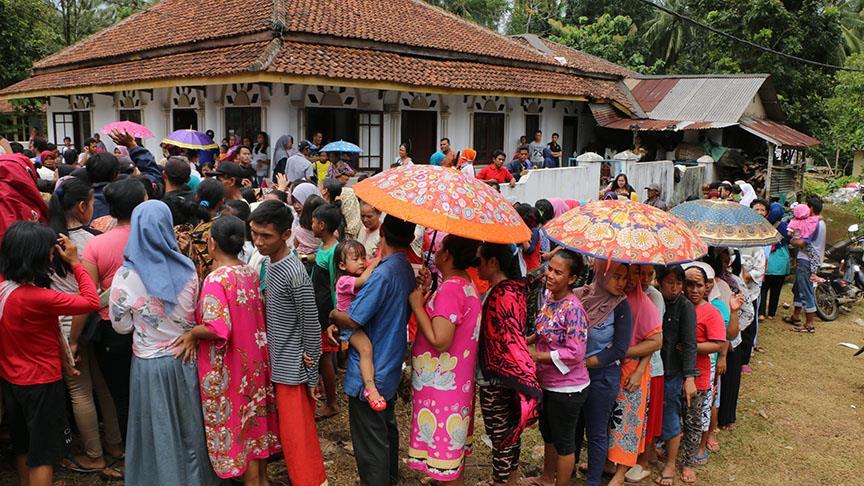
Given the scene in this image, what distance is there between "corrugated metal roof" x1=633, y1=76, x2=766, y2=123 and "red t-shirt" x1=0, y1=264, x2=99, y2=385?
15.3m

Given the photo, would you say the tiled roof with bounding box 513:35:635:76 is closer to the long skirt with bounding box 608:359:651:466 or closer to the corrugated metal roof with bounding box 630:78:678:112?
the corrugated metal roof with bounding box 630:78:678:112

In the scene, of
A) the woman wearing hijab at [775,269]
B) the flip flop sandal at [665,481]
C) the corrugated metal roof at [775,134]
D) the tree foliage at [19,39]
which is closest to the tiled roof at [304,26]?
the tree foliage at [19,39]

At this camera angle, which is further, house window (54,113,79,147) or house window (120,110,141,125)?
house window (54,113,79,147)

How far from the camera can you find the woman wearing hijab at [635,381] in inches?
147

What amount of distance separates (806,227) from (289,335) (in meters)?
7.86

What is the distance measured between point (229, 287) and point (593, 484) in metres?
2.54

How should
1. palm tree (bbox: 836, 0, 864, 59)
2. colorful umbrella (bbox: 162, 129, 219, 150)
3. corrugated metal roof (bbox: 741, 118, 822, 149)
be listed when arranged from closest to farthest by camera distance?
1. colorful umbrella (bbox: 162, 129, 219, 150)
2. corrugated metal roof (bbox: 741, 118, 822, 149)
3. palm tree (bbox: 836, 0, 864, 59)

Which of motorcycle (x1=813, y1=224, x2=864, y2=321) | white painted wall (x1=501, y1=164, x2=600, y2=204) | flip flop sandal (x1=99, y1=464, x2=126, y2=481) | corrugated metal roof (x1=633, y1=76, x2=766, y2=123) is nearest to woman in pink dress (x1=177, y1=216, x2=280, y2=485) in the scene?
flip flop sandal (x1=99, y1=464, x2=126, y2=481)

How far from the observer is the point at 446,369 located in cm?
317

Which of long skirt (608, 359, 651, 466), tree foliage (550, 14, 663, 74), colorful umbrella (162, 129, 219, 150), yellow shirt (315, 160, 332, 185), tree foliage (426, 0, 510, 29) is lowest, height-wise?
long skirt (608, 359, 651, 466)

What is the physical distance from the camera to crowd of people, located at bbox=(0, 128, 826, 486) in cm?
311

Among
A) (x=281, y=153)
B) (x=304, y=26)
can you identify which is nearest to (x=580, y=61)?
(x=304, y=26)

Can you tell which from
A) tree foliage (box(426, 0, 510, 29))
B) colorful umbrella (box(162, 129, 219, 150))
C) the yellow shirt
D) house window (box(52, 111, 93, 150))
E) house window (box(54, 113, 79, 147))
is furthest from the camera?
tree foliage (box(426, 0, 510, 29))

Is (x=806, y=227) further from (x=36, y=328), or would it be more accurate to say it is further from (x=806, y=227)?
(x=36, y=328)
